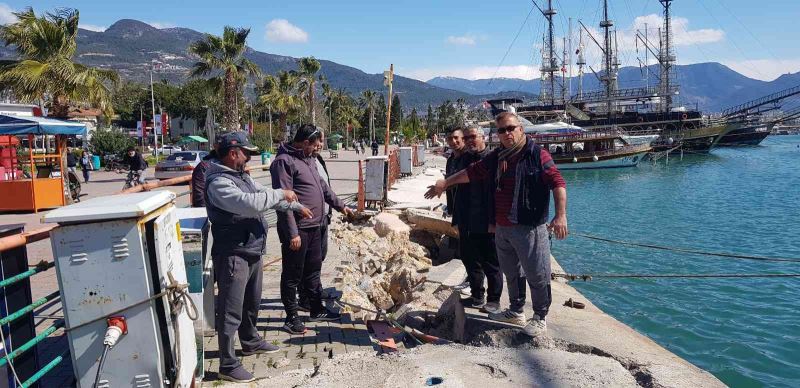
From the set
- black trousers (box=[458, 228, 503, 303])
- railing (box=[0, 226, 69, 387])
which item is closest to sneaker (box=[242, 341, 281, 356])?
railing (box=[0, 226, 69, 387])

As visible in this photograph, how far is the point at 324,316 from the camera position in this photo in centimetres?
543

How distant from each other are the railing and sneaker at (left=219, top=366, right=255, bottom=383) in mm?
1111

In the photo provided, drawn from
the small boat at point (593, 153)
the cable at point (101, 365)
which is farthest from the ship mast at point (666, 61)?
the cable at point (101, 365)

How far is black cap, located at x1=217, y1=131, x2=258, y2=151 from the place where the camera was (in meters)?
3.88

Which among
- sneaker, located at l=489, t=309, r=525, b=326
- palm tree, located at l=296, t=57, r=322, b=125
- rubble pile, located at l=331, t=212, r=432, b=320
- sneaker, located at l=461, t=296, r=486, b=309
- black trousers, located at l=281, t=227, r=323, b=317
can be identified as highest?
palm tree, located at l=296, t=57, r=322, b=125

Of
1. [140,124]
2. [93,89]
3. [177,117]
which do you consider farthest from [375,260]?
[177,117]

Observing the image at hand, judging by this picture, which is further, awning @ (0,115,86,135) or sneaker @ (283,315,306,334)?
awning @ (0,115,86,135)

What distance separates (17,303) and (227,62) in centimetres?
2919

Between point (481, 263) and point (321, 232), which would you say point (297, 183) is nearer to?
point (321, 232)

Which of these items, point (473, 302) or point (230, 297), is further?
→ point (473, 302)

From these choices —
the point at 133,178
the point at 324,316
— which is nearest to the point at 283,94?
the point at 133,178

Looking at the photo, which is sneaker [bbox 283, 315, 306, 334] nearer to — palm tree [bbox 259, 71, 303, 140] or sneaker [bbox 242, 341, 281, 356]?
sneaker [bbox 242, 341, 281, 356]

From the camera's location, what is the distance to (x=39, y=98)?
742 inches

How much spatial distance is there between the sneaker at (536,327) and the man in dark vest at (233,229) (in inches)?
81.8
